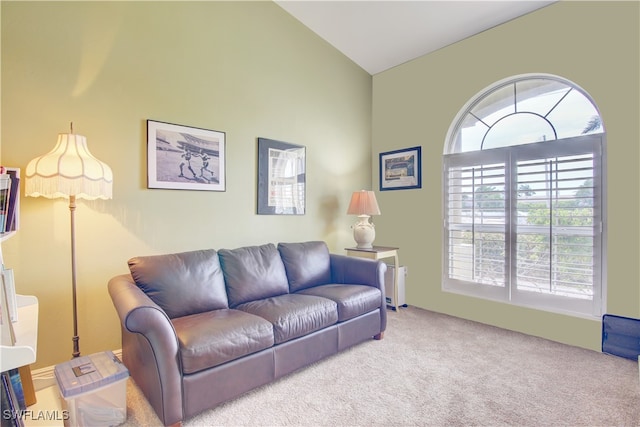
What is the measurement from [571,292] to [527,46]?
2233mm

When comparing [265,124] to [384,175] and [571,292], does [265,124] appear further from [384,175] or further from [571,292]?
[571,292]

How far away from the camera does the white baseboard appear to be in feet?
6.33

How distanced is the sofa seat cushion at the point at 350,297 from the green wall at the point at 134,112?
2.93 ft

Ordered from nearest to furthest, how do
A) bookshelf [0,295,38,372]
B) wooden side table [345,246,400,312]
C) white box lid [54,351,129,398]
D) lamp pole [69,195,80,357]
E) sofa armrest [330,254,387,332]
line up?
1. bookshelf [0,295,38,372]
2. white box lid [54,351,129,398]
3. lamp pole [69,195,80,357]
4. sofa armrest [330,254,387,332]
5. wooden side table [345,246,400,312]

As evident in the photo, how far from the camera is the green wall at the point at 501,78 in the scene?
2475 millimetres

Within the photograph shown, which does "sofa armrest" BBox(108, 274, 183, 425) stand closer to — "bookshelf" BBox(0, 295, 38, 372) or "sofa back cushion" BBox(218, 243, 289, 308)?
"bookshelf" BBox(0, 295, 38, 372)

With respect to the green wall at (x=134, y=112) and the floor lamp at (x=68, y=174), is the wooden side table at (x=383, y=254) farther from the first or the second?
the floor lamp at (x=68, y=174)

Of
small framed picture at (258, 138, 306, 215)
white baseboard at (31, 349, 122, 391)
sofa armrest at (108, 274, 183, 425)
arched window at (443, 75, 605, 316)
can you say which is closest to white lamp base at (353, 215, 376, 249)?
small framed picture at (258, 138, 306, 215)

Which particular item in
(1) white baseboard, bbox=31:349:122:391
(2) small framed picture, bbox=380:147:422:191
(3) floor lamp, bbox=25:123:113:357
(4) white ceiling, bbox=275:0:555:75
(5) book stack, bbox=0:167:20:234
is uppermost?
(4) white ceiling, bbox=275:0:555:75

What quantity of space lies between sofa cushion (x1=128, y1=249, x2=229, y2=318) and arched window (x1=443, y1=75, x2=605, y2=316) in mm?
2539

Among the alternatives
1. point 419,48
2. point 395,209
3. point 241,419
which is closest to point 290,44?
point 419,48

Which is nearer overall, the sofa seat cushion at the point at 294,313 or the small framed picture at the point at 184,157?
the sofa seat cushion at the point at 294,313

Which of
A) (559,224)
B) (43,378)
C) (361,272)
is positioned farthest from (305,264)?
(559,224)

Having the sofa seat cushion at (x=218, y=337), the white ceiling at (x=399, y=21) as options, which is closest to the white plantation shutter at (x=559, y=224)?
the white ceiling at (x=399, y=21)
